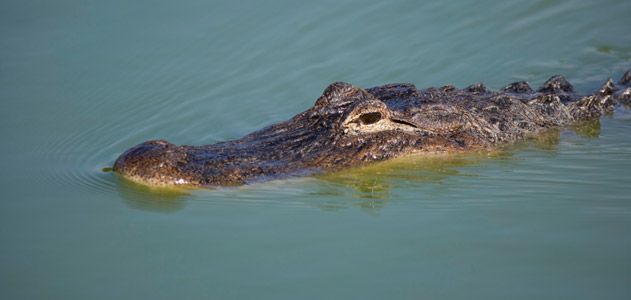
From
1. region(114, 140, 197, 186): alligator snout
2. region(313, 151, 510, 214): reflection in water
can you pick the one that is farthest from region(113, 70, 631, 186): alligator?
region(313, 151, 510, 214): reflection in water

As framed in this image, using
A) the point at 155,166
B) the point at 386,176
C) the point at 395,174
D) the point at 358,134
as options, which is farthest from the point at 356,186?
the point at 155,166

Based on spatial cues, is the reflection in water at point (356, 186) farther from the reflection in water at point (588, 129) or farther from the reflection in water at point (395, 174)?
the reflection in water at point (588, 129)

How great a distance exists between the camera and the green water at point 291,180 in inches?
194

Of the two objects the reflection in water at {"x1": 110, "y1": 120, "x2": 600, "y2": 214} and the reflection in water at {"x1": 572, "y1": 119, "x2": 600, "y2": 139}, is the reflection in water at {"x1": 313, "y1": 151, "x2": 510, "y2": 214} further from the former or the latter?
the reflection in water at {"x1": 572, "y1": 119, "x2": 600, "y2": 139}

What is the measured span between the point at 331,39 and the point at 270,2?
145 centimetres

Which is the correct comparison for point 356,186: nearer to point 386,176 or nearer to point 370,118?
point 386,176

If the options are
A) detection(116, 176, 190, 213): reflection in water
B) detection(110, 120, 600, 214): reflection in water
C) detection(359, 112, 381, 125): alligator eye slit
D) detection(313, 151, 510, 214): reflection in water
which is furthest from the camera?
detection(359, 112, 381, 125): alligator eye slit

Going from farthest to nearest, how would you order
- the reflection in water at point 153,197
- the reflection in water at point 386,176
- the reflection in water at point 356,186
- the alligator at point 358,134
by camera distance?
1. the alligator at point 358,134
2. the reflection in water at point 386,176
3. the reflection in water at point 356,186
4. the reflection in water at point 153,197

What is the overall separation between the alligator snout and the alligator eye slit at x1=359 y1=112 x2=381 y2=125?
1.82 m

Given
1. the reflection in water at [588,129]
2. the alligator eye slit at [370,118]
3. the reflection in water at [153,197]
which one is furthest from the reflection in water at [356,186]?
the reflection in water at [588,129]

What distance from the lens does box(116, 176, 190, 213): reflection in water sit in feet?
19.9

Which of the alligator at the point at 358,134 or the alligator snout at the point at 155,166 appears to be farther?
the alligator at the point at 358,134

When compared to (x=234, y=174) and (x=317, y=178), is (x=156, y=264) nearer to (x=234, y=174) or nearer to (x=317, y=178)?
(x=234, y=174)

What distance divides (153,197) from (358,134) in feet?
7.24
